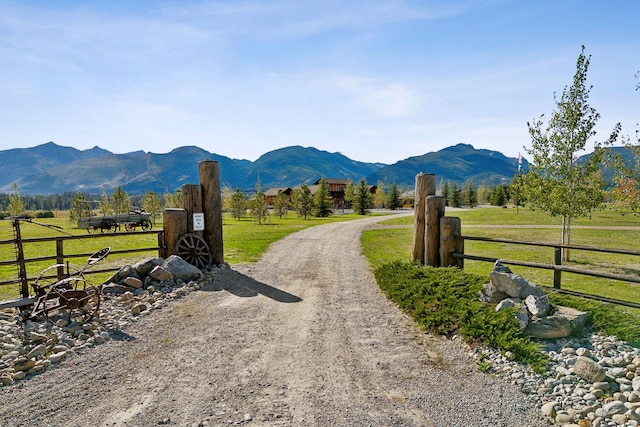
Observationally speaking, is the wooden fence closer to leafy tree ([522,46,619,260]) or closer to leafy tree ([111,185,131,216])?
leafy tree ([522,46,619,260])

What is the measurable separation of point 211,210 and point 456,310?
9.10m

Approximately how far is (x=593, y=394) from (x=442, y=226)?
243 inches

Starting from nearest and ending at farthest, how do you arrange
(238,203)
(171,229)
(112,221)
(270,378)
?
(270,378) < (171,229) < (112,221) < (238,203)

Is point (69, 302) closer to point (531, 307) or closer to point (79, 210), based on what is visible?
point (531, 307)

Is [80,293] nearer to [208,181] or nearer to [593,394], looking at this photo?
[208,181]

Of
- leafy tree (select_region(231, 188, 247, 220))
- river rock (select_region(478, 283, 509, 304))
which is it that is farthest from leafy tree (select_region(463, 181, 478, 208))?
river rock (select_region(478, 283, 509, 304))

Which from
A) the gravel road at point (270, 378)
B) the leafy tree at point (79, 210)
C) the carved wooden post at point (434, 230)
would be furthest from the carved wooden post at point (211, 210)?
the leafy tree at point (79, 210)

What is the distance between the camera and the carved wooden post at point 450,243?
10625mm

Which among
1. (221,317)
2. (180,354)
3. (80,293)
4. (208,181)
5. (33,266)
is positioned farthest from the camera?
(33,266)

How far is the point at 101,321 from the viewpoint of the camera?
7.66 meters

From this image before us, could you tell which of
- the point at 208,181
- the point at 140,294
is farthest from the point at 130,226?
the point at 140,294

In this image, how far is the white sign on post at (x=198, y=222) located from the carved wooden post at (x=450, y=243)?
8.20 m

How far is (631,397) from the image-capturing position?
4.76 metres

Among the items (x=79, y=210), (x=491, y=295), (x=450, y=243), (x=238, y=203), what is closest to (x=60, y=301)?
(x=491, y=295)
